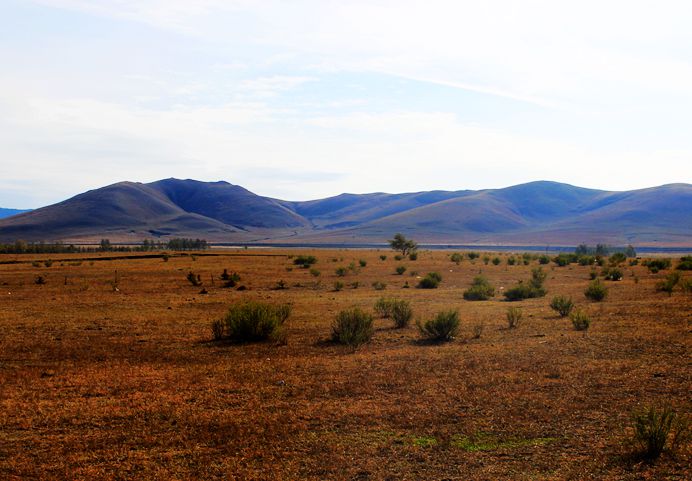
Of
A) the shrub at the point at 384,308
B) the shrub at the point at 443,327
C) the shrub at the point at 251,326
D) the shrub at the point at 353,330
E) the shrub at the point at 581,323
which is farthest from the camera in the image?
the shrub at the point at 384,308

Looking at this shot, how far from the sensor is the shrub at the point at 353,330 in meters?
15.7

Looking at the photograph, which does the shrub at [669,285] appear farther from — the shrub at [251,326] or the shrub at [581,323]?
the shrub at [251,326]

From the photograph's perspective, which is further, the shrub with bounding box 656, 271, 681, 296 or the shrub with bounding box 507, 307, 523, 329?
the shrub with bounding box 656, 271, 681, 296

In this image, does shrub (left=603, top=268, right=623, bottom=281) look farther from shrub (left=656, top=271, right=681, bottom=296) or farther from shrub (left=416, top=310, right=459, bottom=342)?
shrub (left=416, top=310, right=459, bottom=342)

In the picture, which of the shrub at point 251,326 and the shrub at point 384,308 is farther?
the shrub at point 384,308

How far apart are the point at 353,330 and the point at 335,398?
555 centimetres

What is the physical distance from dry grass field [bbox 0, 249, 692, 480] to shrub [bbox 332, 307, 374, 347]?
345 mm

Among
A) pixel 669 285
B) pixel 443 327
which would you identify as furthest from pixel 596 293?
pixel 443 327

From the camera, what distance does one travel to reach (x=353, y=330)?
16.3 metres

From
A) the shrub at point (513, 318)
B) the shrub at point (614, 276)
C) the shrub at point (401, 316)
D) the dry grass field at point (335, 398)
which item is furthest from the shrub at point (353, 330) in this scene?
the shrub at point (614, 276)

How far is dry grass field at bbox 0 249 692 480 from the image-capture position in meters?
7.73

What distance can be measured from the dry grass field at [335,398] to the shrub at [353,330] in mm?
345

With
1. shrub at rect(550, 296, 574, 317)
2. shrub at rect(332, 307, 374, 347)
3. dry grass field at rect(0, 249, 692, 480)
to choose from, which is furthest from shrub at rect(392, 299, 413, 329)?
shrub at rect(550, 296, 574, 317)

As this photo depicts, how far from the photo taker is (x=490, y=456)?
790 cm
